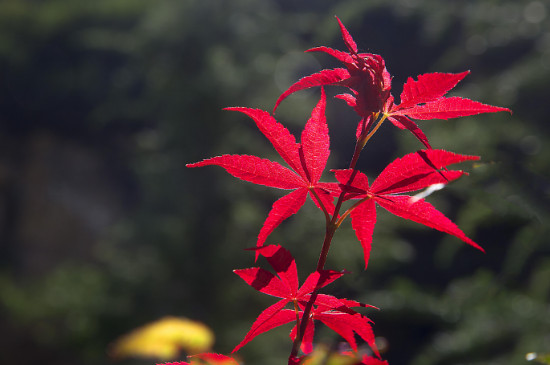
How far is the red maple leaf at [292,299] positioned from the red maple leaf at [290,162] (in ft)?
0.05

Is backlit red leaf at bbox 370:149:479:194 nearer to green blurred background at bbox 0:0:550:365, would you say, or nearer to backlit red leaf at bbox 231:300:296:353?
backlit red leaf at bbox 231:300:296:353

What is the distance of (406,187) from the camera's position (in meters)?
0.22

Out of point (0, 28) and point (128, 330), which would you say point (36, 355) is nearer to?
point (128, 330)

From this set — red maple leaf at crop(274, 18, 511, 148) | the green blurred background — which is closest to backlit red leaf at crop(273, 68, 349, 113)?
red maple leaf at crop(274, 18, 511, 148)

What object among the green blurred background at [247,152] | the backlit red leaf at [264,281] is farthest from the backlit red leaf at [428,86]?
the green blurred background at [247,152]

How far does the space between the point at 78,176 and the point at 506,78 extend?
10.2 feet

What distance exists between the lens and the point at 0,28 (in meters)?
3.60

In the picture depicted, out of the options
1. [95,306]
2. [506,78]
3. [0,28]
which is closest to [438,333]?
[506,78]

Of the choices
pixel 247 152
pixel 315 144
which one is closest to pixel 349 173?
pixel 315 144

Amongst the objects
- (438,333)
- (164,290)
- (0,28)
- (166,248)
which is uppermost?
(0,28)

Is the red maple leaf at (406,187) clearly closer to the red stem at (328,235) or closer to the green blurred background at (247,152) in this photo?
the red stem at (328,235)

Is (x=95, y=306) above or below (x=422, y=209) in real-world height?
above

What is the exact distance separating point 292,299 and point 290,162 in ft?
0.22

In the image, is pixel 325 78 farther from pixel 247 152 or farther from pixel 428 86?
pixel 247 152
